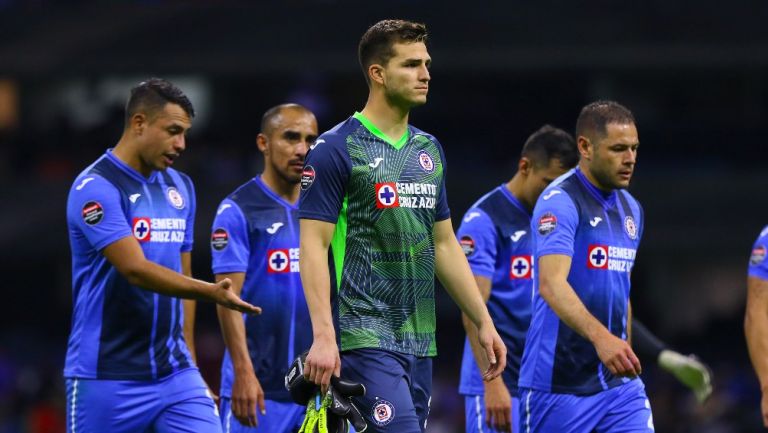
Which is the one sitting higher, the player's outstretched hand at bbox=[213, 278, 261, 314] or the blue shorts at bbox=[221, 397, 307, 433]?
the player's outstretched hand at bbox=[213, 278, 261, 314]

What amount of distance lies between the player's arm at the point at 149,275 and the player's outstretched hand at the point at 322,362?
915 millimetres

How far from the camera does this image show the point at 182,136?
7598 millimetres

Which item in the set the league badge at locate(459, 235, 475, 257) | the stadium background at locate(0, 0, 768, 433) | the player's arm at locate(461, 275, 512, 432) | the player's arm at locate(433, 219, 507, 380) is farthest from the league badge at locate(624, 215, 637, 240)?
the stadium background at locate(0, 0, 768, 433)

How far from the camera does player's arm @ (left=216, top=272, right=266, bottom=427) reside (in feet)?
26.5

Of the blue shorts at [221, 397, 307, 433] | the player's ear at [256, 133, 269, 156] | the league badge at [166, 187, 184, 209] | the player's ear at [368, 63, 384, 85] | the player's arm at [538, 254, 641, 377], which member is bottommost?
the blue shorts at [221, 397, 307, 433]

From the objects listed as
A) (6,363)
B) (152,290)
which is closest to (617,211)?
(152,290)

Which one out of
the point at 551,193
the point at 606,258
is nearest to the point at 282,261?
the point at 551,193

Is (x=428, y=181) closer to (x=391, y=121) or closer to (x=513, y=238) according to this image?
(x=391, y=121)

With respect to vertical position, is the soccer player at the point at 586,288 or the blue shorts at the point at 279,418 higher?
the soccer player at the point at 586,288

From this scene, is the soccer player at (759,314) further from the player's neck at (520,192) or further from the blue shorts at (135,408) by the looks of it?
the blue shorts at (135,408)

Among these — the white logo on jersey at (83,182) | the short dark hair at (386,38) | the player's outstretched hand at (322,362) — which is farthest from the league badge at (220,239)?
the player's outstretched hand at (322,362)

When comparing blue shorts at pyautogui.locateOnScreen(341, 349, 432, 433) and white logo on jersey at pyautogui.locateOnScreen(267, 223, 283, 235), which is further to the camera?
white logo on jersey at pyautogui.locateOnScreen(267, 223, 283, 235)

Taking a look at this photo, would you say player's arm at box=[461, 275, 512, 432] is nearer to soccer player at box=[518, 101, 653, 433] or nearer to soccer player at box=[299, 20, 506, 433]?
soccer player at box=[518, 101, 653, 433]

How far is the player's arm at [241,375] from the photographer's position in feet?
26.5
